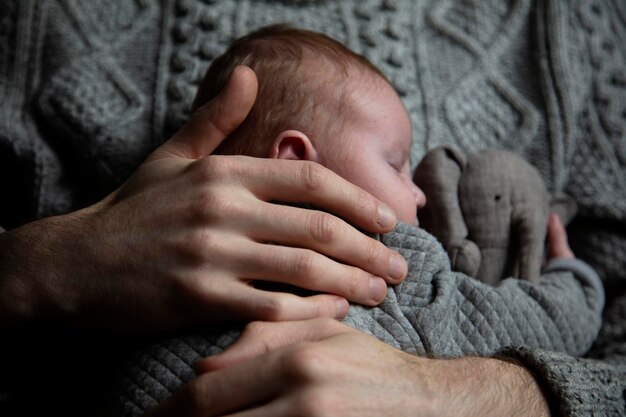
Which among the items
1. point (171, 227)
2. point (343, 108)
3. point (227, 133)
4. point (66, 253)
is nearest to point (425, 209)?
point (343, 108)

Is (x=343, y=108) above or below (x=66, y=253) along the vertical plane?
above

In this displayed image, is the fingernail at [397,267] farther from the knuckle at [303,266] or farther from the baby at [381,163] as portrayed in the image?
the knuckle at [303,266]

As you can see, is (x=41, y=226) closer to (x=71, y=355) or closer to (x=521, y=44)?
(x=71, y=355)

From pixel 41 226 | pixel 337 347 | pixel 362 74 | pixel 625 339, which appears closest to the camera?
pixel 337 347

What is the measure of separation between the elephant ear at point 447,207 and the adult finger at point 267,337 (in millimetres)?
434

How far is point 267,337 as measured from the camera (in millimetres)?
782

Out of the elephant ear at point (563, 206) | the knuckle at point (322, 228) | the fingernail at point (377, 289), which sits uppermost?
the knuckle at point (322, 228)

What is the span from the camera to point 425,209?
122 centimetres

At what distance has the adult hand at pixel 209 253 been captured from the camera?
850 mm

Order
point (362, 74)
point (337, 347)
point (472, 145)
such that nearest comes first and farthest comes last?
point (337, 347) < point (362, 74) < point (472, 145)

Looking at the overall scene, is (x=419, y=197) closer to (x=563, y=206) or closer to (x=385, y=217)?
(x=385, y=217)

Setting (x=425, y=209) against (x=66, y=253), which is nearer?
(x=66, y=253)

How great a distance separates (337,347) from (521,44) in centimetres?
107

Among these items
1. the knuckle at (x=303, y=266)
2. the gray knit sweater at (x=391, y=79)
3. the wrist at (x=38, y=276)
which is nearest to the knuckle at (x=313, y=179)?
the knuckle at (x=303, y=266)
